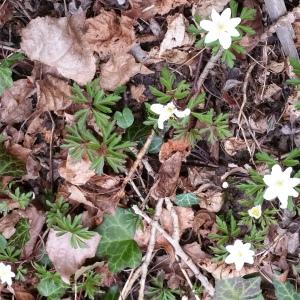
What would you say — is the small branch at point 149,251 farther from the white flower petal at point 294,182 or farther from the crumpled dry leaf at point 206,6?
the crumpled dry leaf at point 206,6

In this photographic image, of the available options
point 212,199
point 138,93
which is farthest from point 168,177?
point 138,93

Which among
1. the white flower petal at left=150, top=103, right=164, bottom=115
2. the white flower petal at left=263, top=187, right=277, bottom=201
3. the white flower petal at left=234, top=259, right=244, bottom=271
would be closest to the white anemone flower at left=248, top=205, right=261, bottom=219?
the white flower petal at left=263, top=187, right=277, bottom=201

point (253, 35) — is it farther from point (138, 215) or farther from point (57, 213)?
point (57, 213)

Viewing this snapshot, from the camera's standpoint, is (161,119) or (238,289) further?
(238,289)

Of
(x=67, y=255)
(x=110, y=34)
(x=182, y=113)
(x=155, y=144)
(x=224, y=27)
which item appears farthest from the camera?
(x=67, y=255)

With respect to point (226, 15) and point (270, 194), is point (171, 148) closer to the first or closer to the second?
point (270, 194)

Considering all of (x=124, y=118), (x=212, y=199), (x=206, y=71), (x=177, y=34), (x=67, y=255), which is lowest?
(x=67, y=255)

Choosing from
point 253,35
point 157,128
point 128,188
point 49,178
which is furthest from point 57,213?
point 253,35
